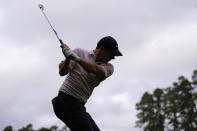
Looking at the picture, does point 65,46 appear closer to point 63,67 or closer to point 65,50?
point 65,50

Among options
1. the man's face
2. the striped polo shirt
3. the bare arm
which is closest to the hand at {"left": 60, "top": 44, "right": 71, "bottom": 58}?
the bare arm

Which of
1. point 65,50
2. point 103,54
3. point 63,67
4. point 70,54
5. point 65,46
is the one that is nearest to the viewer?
point 70,54

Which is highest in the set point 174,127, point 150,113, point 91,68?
point 150,113

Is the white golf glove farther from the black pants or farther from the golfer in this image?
the black pants

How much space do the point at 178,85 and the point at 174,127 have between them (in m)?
5.43

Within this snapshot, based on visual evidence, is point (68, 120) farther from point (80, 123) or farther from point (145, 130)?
point (145, 130)

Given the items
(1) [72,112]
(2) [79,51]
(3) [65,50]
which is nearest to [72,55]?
(3) [65,50]

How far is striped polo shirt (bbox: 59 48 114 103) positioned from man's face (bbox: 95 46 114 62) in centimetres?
14

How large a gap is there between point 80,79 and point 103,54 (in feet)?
1.96

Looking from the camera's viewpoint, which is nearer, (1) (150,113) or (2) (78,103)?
(2) (78,103)

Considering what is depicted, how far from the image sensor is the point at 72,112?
7.13m

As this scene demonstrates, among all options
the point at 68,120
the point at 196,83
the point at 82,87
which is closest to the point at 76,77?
the point at 82,87

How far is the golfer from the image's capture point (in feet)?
23.4

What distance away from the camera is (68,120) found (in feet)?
23.7
